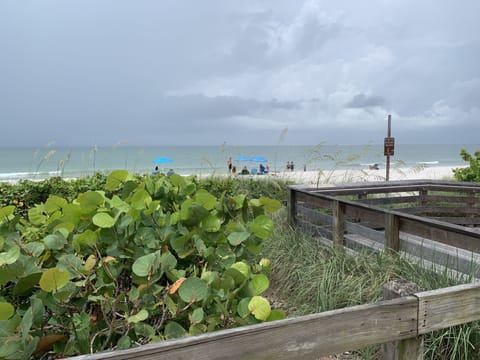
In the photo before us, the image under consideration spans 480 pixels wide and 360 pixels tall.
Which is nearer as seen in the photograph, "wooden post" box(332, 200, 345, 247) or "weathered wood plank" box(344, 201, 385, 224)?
"weathered wood plank" box(344, 201, 385, 224)

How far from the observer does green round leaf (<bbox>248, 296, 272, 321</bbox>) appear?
4.25 feet

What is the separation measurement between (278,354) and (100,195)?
956 millimetres

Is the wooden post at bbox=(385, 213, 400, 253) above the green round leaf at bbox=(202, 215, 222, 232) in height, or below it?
below

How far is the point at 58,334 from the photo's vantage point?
1.23 m

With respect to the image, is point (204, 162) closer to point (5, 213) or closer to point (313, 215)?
point (313, 215)

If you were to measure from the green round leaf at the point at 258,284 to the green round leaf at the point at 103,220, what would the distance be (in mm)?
578

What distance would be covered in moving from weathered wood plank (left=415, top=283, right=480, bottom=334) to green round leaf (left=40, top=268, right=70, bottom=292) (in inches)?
52.4

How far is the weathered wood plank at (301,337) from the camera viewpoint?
1099mm

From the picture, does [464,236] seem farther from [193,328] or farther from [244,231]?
[193,328]

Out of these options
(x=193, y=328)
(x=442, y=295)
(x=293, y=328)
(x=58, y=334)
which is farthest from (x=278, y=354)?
(x=442, y=295)

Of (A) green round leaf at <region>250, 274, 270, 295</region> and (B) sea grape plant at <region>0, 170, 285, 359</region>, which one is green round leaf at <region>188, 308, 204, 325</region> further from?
(A) green round leaf at <region>250, 274, 270, 295</region>

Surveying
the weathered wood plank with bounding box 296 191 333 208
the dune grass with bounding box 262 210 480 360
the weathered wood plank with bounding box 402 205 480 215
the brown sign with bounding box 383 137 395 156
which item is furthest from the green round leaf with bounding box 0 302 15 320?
the brown sign with bounding box 383 137 395 156

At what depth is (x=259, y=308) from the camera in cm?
130

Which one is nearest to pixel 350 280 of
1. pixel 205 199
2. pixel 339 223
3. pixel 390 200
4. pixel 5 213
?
pixel 339 223
